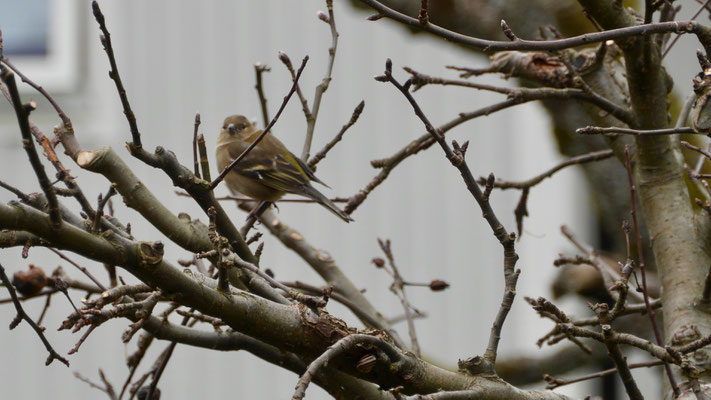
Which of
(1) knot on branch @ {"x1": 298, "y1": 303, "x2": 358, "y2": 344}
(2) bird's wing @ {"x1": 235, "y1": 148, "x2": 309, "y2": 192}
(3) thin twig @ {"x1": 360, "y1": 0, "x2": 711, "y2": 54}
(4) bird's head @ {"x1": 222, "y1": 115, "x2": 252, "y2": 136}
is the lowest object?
(1) knot on branch @ {"x1": 298, "y1": 303, "x2": 358, "y2": 344}

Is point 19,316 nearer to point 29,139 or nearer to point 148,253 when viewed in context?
point 148,253

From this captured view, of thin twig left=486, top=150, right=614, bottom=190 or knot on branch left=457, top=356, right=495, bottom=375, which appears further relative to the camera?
thin twig left=486, top=150, right=614, bottom=190

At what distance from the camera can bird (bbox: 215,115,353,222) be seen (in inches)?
139

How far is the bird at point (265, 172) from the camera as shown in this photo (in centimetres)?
354

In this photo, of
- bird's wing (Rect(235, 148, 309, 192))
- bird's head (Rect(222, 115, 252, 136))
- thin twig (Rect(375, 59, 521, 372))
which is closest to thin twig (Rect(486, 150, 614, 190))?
thin twig (Rect(375, 59, 521, 372))

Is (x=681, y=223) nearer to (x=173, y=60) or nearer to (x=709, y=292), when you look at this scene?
(x=709, y=292)

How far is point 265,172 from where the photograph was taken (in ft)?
11.9

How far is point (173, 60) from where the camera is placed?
20.8ft

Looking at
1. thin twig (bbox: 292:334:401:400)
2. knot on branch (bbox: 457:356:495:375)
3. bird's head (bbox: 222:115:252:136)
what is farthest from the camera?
bird's head (bbox: 222:115:252:136)

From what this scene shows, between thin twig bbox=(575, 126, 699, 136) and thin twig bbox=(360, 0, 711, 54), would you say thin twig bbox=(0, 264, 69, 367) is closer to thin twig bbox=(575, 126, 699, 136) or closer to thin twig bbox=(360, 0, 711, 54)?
thin twig bbox=(360, 0, 711, 54)

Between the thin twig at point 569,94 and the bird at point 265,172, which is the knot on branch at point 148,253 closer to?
the thin twig at point 569,94

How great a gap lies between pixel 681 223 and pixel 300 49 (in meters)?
4.53

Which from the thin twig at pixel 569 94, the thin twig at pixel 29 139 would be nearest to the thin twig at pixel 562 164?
the thin twig at pixel 569 94

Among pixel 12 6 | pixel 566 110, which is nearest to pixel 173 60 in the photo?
pixel 12 6
